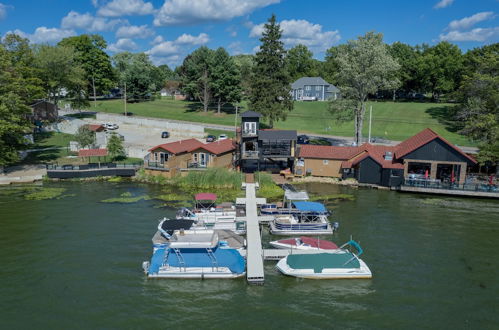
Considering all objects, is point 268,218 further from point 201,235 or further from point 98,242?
point 98,242

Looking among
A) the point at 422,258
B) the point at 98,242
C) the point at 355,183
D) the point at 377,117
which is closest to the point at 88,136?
the point at 98,242

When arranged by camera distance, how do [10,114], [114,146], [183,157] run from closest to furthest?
[10,114]
[183,157]
[114,146]

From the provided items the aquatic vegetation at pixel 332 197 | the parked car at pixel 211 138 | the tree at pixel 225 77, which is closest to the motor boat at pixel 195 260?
the aquatic vegetation at pixel 332 197

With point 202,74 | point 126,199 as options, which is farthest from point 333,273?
point 202,74

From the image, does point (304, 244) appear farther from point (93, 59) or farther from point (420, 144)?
point (93, 59)

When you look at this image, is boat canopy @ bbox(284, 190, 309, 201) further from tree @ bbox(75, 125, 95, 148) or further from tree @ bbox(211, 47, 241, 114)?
Result: tree @ bbox(211, 47, 241, 114)

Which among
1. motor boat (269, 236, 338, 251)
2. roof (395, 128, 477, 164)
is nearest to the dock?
motor boat (269, 236, 338, 251)
